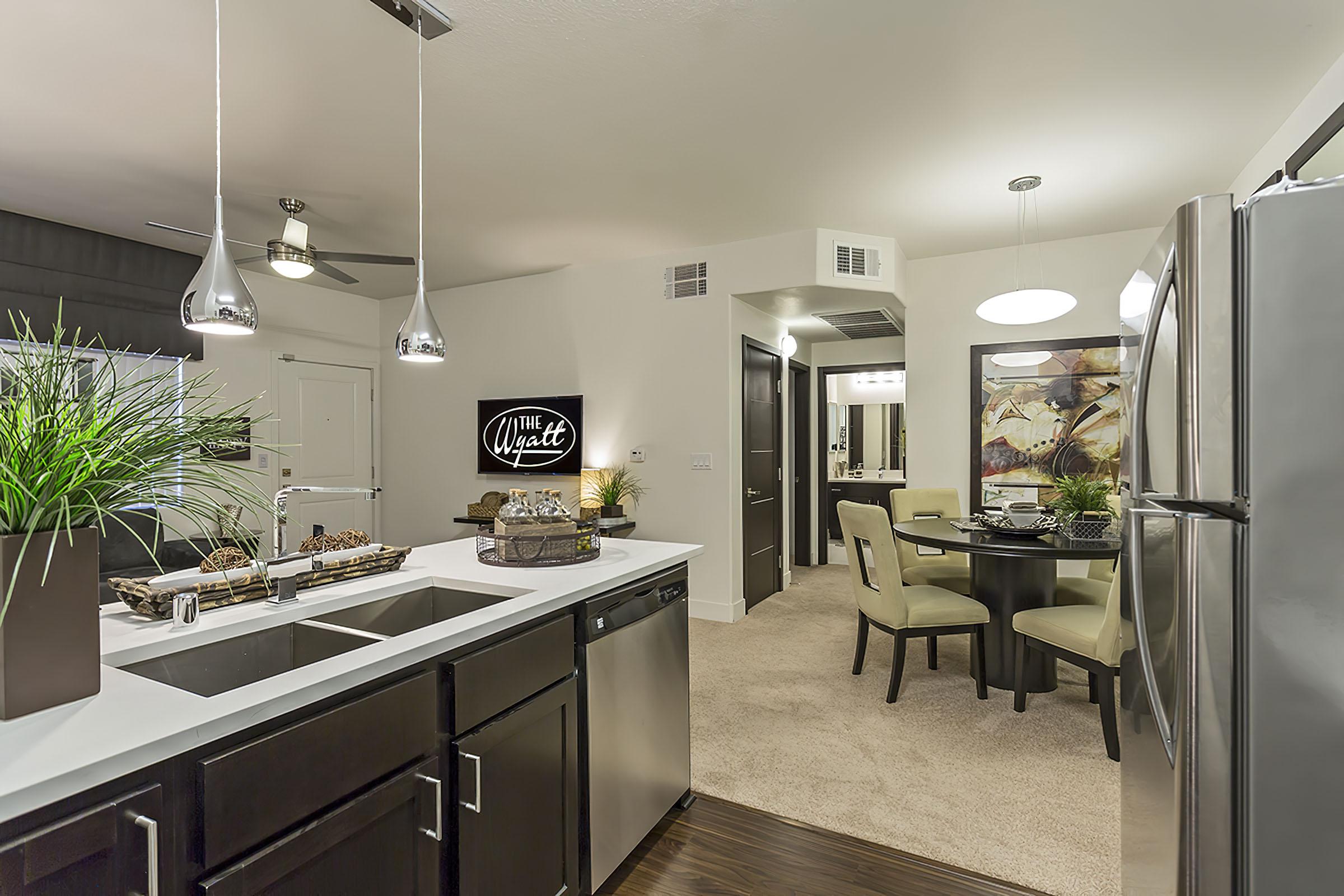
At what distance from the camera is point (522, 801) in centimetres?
157

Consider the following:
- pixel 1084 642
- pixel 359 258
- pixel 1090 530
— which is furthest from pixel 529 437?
pixel 1084 642

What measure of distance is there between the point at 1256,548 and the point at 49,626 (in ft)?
6.17

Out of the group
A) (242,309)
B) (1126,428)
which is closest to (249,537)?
(242,309)

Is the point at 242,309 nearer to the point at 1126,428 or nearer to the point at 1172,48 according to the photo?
the point at 1126,428

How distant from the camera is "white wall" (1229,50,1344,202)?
101 inches

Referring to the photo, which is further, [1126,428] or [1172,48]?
[1172,48]

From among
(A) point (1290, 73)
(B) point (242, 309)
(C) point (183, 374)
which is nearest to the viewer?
(B) point (242, 309)

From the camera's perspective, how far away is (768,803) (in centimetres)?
242

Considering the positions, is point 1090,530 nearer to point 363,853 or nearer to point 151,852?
point 363,853

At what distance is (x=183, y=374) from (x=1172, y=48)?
20.5ft

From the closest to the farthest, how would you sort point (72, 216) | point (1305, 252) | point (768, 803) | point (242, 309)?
point (1305, 252) → point (242, 309) → point (768, 803) → point (72, 216)

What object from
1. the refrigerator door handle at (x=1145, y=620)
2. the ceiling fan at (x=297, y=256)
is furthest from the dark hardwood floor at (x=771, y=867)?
the ceiling fan at (x=297, y=256)

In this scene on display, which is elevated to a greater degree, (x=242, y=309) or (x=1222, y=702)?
(x=242, y=309)

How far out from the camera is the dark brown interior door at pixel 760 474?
17.1 feet
